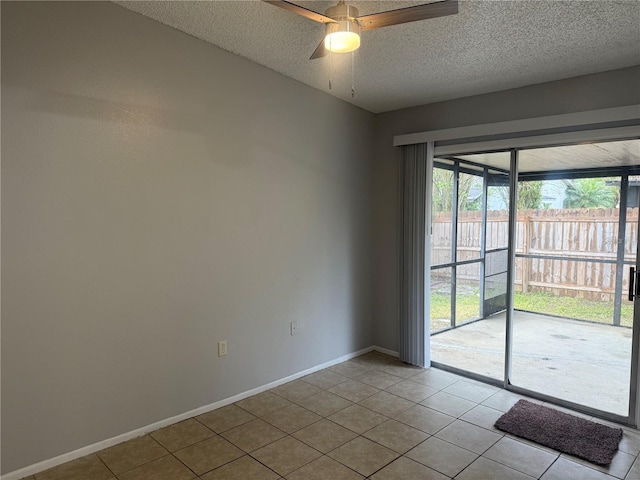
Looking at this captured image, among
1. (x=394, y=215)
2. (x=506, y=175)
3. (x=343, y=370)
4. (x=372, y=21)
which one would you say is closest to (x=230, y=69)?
(x=372, y=21)

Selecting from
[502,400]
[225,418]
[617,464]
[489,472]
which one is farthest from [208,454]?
[617,464]

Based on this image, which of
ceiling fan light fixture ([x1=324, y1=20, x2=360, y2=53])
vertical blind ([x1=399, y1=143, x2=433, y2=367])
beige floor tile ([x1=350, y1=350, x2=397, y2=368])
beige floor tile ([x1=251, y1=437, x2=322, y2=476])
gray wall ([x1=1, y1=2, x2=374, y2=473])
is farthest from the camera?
beige floor tile ([x1=350, y1=350, x2=397, y2=368])

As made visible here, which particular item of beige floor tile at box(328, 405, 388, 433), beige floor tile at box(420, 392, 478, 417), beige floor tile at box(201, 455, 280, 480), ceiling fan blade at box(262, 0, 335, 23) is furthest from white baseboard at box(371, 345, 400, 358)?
ceiling fan blade at box(262, 0, 335, 23)

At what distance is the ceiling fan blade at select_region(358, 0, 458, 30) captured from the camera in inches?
70.4

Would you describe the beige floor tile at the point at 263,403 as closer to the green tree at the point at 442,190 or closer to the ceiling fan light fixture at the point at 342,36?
Result: the green tree at the point at 442,190

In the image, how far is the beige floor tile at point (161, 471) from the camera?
86.7 inches

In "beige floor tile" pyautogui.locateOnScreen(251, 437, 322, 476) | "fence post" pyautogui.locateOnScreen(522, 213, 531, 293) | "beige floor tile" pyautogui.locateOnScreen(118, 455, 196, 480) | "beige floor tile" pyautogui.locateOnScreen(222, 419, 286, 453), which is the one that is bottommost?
"beige floor tile" pyautogui.locateOnScreen(251, 437, 322, 476)

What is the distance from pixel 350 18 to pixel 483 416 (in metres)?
2.85

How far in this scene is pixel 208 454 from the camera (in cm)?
244

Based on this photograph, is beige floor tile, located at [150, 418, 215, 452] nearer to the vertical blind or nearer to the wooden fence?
the vertical blind

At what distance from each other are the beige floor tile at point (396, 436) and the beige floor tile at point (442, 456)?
0.18 ft

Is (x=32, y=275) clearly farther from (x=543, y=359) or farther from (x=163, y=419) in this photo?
(x=543, y=359)

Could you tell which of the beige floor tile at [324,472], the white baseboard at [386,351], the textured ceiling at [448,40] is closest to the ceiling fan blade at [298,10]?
the textured ceiling at [448,40]

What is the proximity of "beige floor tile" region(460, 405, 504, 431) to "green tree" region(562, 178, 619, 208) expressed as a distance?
1.74 metres
